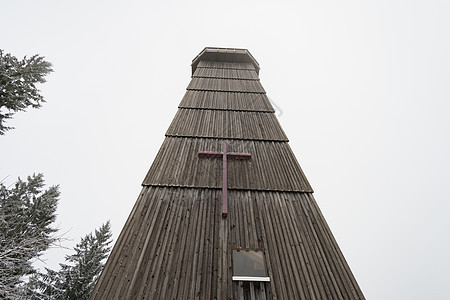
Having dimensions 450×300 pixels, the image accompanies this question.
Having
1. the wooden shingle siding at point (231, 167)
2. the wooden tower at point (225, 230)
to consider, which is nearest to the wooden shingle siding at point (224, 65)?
the wooden tower at point (225, 230)

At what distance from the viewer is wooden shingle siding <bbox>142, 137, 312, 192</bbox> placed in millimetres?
5973

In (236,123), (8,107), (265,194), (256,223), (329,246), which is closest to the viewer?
(329,246)

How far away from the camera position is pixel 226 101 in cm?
1025

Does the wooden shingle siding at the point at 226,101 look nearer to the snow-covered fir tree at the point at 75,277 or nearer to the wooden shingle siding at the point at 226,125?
the wooden shingle siding at the point at 226,125

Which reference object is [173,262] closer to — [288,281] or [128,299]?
[128,299]

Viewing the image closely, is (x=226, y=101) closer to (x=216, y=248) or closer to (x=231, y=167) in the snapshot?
(x=231, y=167)

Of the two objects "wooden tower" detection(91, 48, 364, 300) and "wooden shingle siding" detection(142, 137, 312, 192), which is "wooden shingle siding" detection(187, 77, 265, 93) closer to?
"wooden tower" detection(91, 48, 364, 300)

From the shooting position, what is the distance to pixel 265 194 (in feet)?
18.9

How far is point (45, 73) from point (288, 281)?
48.8 feet

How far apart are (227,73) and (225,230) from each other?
465 inches

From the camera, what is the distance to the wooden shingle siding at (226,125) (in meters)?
7.95

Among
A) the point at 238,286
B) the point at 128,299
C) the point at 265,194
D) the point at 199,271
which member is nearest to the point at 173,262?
the point at 199,271

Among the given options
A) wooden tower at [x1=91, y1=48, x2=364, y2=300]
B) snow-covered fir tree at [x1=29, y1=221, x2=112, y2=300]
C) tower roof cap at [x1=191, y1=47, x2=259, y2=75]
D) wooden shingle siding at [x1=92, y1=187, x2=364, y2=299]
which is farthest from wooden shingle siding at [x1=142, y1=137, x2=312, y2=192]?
tower roof cap at [x1=191, y1=47, x2=259, y2=75]

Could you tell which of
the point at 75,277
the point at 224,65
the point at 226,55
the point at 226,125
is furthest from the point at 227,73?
the point at 75,277
